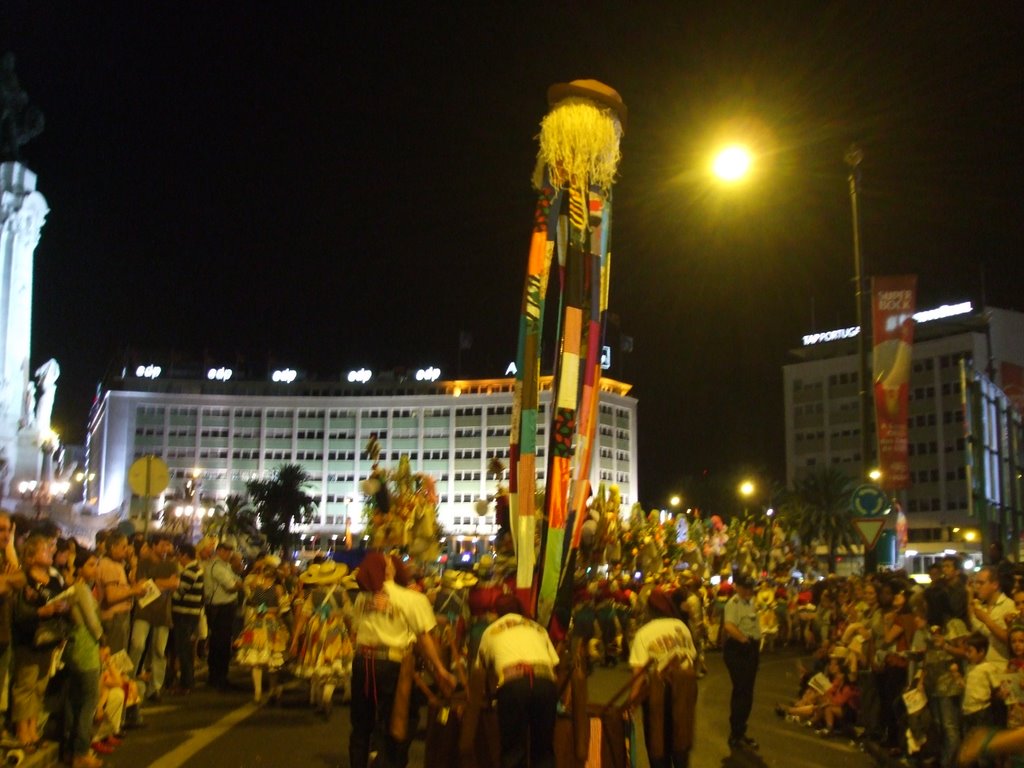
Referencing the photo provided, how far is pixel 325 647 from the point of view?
13.4 m

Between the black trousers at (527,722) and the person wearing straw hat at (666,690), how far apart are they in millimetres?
1057

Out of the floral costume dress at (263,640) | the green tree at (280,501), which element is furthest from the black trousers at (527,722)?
the green tree at (280,501)

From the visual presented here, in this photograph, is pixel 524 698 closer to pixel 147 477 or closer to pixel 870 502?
pixel 870 502

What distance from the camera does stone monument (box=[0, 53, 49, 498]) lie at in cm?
5597

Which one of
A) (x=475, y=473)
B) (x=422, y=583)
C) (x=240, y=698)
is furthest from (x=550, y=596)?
(x=475, y=473)

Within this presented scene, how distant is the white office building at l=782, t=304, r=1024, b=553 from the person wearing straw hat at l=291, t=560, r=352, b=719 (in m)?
71.4

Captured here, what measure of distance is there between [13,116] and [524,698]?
2395 inches

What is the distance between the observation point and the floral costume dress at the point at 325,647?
13.3 metres

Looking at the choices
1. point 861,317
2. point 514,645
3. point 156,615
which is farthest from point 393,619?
point 861,317

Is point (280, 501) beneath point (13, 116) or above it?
beneath

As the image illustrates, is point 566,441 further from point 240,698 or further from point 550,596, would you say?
point 240,698

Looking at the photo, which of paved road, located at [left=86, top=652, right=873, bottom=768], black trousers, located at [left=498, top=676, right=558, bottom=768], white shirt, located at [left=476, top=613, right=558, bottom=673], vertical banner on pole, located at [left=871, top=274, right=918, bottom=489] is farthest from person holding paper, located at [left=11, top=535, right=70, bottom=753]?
vertical banner on pole, located at [left=871, top=274, right=918, bottom=489]

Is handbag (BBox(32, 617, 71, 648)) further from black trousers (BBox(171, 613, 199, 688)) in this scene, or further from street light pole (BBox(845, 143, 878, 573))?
street light pole (BBox(845, 143, 878, 573))

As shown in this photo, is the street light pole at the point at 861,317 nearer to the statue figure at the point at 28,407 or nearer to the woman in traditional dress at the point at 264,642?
the woman in traditional dress at the point at 264,642
